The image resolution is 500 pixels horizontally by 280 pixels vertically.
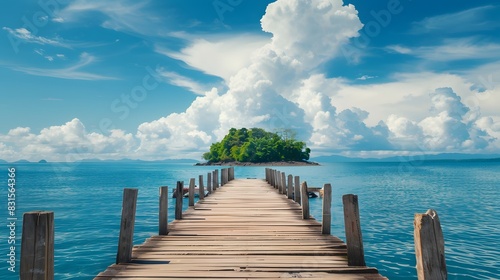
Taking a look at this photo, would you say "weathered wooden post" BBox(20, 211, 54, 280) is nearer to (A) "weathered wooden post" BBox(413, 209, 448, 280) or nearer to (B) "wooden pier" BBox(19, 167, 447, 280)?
(B) "wooden pier" BBox(19, 167, 447, 280)

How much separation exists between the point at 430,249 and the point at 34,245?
14.9 ft

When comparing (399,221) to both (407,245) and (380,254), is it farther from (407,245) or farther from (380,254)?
(380,254)

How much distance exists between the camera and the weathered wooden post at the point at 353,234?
6.40 metres

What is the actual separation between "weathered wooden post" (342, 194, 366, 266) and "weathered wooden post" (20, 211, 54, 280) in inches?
179

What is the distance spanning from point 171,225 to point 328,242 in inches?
174

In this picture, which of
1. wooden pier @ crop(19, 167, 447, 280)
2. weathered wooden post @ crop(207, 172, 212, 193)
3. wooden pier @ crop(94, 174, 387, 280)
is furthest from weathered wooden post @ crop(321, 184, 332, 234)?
weathered wooden post @ crop(207, 172, 212, 193)

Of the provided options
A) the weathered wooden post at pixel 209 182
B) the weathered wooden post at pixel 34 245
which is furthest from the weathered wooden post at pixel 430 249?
the weathered wooden post at pixel 209 182

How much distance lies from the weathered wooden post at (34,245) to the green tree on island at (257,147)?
15089 cm

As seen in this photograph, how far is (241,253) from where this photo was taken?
23.5ft

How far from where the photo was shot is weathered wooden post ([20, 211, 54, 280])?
4219mm

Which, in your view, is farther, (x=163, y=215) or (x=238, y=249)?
(x=163, y=215)

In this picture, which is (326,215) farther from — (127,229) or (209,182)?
(209,182)

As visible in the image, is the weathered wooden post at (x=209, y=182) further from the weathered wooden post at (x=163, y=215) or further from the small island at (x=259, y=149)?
the small island at (x=259, y=149)

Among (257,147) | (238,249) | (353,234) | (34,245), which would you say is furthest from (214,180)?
(257,147)
